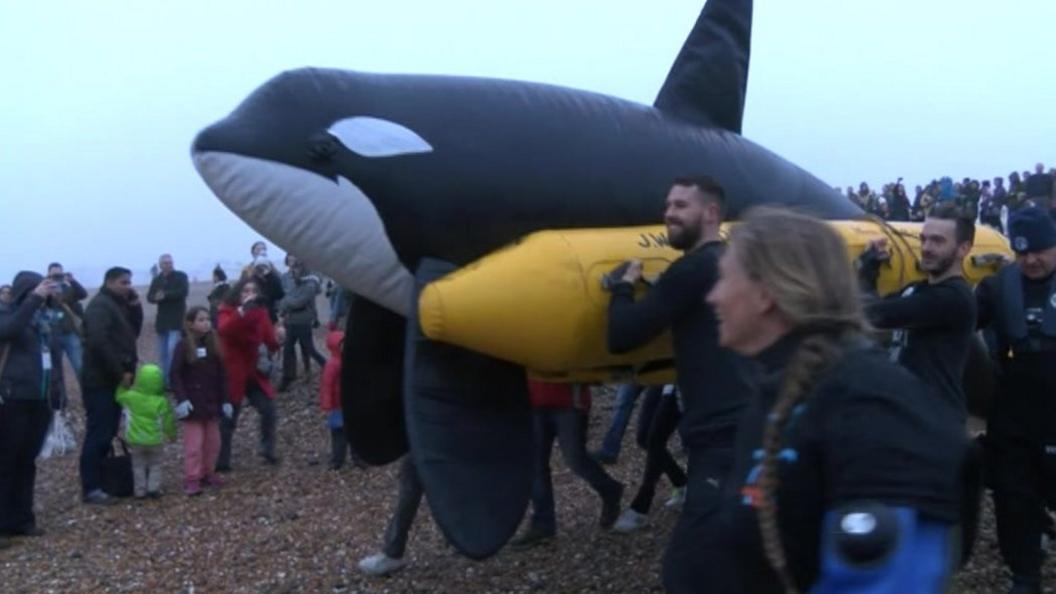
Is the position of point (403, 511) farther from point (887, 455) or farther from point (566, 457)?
point (887, 455)

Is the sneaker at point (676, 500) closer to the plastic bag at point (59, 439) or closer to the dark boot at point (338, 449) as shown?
the dark boot at point (338, 449)

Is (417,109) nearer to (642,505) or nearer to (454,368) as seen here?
(454,368)

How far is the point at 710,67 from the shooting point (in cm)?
548

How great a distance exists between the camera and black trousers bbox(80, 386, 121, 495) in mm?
9828

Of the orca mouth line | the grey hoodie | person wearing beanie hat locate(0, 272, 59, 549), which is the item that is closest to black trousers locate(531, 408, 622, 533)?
the orca mouth line

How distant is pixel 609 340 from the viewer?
4535mm

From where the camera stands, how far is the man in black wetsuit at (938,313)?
204 inches

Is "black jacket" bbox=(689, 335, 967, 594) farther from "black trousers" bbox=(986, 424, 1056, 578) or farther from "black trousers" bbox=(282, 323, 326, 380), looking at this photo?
"black trousers" bbox=(282, 323, 326, 380)

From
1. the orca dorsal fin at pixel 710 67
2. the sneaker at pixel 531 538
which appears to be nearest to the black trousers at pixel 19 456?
the sneaker at pixel 531 538

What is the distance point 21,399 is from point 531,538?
140 inches

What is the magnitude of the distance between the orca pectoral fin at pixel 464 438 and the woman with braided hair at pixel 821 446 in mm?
2445

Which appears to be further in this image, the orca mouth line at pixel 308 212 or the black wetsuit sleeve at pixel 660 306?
the orca mouth line at pixel 308 212

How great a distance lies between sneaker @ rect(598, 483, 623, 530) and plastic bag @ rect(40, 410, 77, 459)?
647 cm

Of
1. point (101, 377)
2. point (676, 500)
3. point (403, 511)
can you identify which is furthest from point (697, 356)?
point (101, 377)
